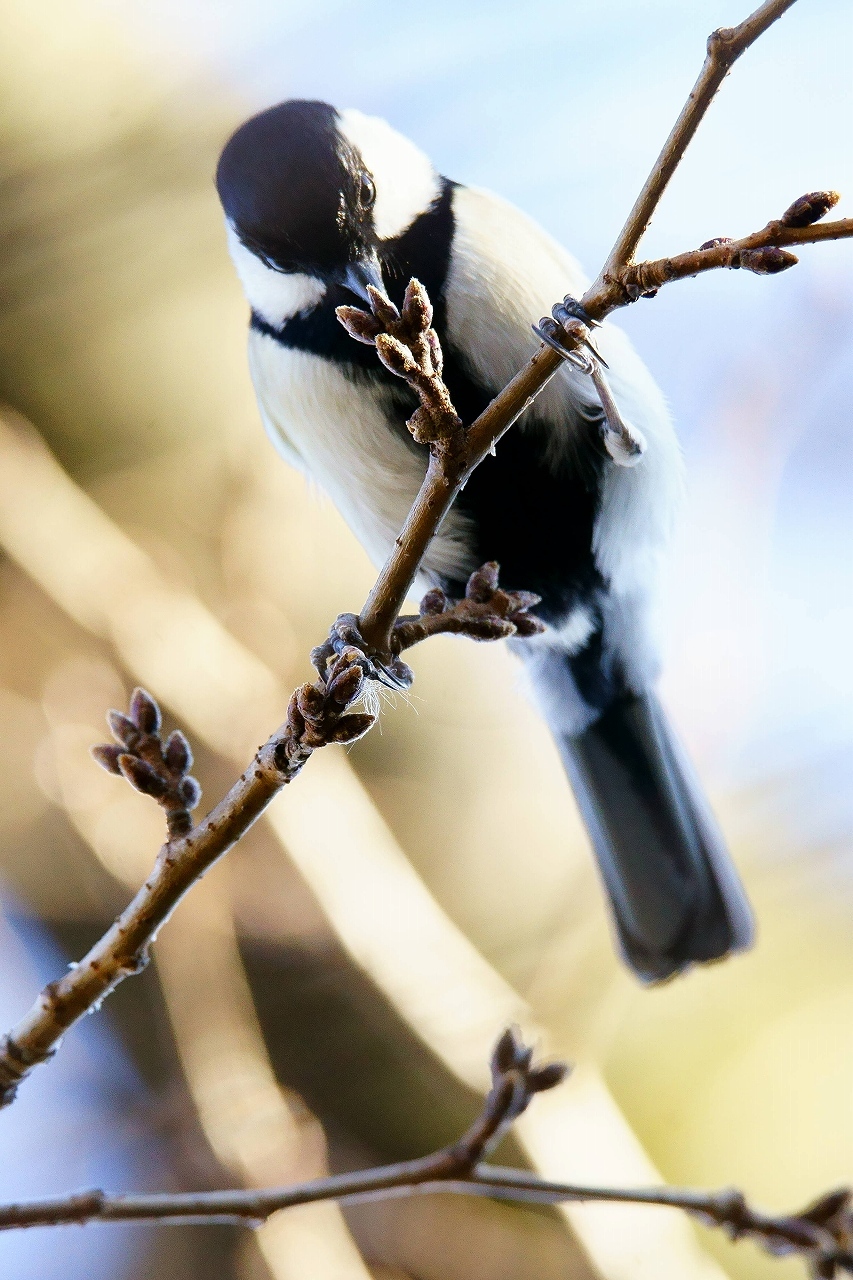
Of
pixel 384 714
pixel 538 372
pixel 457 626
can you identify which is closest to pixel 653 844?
pixel 384 714

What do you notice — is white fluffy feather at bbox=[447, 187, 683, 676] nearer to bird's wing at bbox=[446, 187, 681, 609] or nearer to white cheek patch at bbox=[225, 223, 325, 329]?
bird's wing at bbox=[446, 187, 681, 609]

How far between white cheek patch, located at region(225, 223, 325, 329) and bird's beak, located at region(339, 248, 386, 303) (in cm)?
5

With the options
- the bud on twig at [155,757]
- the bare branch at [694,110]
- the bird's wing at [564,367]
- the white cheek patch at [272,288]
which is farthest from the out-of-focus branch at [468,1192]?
the white cheek patch at [272,288]

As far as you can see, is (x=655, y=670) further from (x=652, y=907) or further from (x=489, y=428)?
(x=489, y=428)

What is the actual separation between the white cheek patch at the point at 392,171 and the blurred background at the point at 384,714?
11 centimetres

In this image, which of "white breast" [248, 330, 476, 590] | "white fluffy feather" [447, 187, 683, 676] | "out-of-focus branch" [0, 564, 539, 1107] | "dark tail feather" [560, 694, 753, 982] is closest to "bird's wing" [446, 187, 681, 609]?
"white fluffy feather" [447, 187, 683, 676]

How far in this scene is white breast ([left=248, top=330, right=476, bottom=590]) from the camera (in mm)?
904

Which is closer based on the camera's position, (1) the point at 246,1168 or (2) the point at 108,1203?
(2) the point at 108,1203

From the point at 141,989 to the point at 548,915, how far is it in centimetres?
61

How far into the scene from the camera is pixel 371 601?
0.61 metres

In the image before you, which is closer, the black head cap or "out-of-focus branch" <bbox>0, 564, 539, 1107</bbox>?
"out-of-focus branch" <bbox>0, 564, 539, 1107</bbox>

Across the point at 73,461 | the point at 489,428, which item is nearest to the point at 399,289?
the point at 489,428

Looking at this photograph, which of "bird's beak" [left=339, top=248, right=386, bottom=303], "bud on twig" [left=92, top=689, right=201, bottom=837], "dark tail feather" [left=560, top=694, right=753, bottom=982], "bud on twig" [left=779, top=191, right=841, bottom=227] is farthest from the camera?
"dark tail feather" [left=560, top=694, right=753, bottom=982]

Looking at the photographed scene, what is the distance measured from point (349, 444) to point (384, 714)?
537 mm
